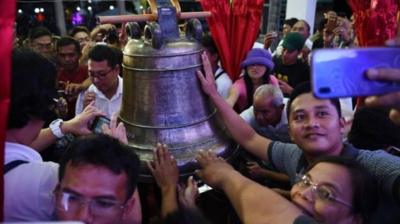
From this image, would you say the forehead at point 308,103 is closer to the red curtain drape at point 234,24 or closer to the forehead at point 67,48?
the red curtain drape at point 234,24

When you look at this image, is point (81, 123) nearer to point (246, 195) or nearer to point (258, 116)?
point (246, 195)

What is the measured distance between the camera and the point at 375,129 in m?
1.90

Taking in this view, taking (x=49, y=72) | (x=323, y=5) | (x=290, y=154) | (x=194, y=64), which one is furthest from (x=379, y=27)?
(x=323, y=5)

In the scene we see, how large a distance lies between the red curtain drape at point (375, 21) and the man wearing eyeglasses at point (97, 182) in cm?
175

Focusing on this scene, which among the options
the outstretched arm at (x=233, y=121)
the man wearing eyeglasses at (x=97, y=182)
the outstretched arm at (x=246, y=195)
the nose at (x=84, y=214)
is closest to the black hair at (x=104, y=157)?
the man wearing eyeglasses at (x=97, y=182)

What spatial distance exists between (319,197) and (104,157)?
0.67m

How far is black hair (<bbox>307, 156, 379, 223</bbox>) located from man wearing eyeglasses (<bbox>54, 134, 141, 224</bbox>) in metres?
0.64

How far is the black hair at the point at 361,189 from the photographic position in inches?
51.5

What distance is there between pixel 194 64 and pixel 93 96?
102cm

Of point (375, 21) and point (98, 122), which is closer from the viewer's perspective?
point (98, 122)

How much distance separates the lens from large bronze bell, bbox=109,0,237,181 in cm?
140

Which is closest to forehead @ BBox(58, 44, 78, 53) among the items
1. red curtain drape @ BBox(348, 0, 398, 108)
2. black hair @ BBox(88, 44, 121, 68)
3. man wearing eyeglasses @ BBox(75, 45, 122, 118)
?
man wearing eyeglasses @ BBox(75, 45, 122, 118)

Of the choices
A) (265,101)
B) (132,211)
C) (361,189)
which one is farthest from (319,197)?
(265,101)

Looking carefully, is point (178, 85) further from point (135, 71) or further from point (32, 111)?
point (32, 111)
